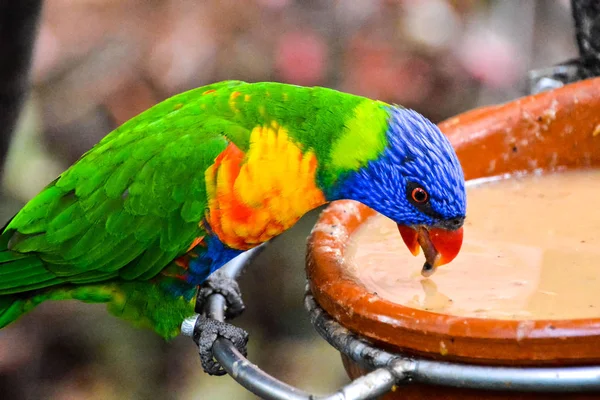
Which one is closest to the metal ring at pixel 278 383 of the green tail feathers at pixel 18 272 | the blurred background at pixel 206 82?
the green tail feathers at pixel 18 272

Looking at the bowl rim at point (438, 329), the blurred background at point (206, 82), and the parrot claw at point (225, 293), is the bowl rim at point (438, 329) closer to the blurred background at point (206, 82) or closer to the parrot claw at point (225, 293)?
the parrot claw at point (225, 293)

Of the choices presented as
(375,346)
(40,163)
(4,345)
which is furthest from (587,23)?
(4,345)

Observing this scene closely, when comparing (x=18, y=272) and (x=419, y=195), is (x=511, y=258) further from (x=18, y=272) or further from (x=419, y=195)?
(x=18, y=272)

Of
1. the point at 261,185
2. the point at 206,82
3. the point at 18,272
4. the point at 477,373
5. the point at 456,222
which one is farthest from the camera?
the point at 206,82

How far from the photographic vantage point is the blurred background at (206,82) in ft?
8.16

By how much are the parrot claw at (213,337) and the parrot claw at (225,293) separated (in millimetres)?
144

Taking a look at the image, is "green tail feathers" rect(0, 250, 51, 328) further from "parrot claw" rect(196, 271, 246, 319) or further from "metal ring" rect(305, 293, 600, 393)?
"metal ring" rect(305, 293, 600, 393)

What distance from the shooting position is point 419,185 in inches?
49.7

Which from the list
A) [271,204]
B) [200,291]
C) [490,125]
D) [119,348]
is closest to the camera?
[271,204]

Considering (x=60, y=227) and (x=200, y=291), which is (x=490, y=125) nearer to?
(x=200, y=291)

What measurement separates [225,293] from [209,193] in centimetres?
34

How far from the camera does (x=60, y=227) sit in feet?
4.90

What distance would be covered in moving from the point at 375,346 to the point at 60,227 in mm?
759

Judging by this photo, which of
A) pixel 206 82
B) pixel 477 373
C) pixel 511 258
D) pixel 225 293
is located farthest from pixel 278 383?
pixel 206 82
